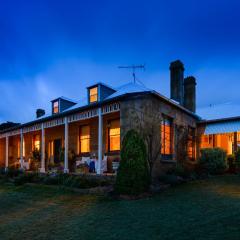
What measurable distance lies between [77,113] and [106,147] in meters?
2.43

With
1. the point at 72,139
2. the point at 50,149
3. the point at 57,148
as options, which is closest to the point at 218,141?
the point at 72,139

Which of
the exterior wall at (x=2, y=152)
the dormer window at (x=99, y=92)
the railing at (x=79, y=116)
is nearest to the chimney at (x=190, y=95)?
the dormer window at (x=99, y=92)

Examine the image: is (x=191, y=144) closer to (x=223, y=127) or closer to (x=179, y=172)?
(x=223, y=127)

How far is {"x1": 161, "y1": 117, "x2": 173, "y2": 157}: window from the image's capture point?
15.5m

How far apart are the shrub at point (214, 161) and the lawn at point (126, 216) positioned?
4.24 metres

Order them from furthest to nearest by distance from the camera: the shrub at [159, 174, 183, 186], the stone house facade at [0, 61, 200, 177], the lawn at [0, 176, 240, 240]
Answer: the stone house facade at [0, 61, 200, 177] → the shrub at [159, 174, 183, 186] → the lawn at [0, 176, 240, 240]

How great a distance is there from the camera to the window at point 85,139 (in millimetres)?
18562

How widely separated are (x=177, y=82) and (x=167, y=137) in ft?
16.0

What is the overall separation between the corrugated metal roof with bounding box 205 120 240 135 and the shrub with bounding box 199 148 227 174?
174 cm

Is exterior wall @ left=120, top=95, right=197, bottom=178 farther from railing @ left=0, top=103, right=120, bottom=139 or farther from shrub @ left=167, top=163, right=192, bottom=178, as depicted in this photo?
railing @ left=0, top=103, right=120, bottom=139

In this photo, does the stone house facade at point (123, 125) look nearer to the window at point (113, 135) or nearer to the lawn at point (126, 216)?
the window at point (113, 135)

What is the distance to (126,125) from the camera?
1337 cm

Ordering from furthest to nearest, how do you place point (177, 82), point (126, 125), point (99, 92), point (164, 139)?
point (177, 82) < point (99, 92) < point (164, 139) < point (126, 125)

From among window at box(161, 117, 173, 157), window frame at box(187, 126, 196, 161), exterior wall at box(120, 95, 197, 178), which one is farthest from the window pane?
window frame at box(187, 126, 196, 161)
